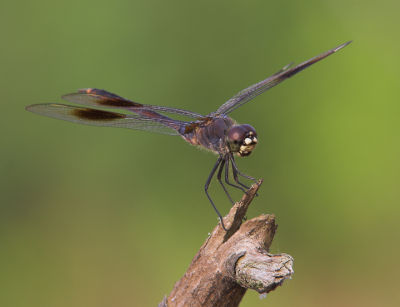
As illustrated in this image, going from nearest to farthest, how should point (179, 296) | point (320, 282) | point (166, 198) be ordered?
point (179, 296) → point (320, 282) → point (166, 198)

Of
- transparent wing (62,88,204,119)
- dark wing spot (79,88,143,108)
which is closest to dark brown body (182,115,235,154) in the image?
transparent wing (62,88,204,119)

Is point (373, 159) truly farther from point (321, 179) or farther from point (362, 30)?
point (362, 30)

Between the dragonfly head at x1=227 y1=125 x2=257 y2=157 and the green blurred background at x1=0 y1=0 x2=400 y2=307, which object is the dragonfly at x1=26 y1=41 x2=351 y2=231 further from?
the green blurred background at x1=0 y1=0 x2=400 y2=307

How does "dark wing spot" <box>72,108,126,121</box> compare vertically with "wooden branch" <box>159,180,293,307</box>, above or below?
above

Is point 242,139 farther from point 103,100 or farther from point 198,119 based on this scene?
point 103,100

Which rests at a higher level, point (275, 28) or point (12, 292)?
point (275, 28)

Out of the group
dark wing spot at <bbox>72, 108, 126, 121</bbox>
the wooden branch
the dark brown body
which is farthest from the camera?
dark wing spot at <bbox>72, 108, 126, 121</bbox>

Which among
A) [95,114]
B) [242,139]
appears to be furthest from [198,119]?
[95,114]

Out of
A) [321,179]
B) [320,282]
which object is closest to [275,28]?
[321,179]
